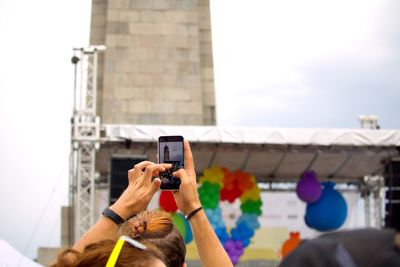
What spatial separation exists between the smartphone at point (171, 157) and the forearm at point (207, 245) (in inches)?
5.2

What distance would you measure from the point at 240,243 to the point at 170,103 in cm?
332

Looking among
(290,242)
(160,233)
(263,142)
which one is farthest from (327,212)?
(160,233)

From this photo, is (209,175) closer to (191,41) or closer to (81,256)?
(191,41)

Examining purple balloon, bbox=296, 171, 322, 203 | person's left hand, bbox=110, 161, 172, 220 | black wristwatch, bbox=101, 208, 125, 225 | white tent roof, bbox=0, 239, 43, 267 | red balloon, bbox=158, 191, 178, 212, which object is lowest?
white tent roof, bbox=0, 239, 43, 267

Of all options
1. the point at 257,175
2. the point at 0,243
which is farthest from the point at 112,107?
the point at 0,243

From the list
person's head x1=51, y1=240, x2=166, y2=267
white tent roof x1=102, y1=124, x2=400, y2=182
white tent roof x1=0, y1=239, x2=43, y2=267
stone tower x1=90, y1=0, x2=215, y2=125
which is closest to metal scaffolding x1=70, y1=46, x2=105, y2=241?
white tent roof x1=102, y1=124, x2=400, y2=182

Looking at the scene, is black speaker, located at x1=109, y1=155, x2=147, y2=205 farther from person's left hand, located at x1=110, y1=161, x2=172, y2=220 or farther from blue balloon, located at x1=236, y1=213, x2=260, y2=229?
person's left hand, located at x1=110, y1=161, x2=172, y2=220

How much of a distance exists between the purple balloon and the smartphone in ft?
38.0

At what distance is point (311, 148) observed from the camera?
1265cm

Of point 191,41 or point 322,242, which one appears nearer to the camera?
point 322,242

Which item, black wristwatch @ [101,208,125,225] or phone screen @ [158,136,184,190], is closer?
black wristwatch @ [101,208,125,225]

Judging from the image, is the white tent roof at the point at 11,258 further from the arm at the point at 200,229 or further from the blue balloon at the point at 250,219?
the blue balloon at the point at 250,219

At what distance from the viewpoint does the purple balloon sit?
13.7 metres

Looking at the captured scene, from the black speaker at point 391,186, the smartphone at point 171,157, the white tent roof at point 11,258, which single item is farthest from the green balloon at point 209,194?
the smartphone at point 171,157
